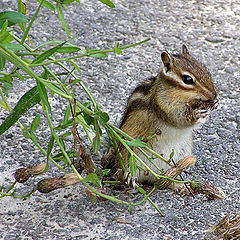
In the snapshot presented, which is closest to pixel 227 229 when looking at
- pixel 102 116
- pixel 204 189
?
pixel 204 189

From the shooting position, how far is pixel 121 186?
2.47 m

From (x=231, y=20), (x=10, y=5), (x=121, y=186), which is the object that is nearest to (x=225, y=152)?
(x=121, y=186)

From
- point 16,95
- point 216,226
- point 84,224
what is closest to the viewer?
point 216,226

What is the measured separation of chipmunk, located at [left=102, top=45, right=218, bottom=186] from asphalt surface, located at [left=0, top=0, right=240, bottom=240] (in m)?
0.17

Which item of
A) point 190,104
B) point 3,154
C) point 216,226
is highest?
point 190,104

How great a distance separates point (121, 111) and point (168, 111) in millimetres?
513

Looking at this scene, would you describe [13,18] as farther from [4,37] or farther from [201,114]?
[201,114]

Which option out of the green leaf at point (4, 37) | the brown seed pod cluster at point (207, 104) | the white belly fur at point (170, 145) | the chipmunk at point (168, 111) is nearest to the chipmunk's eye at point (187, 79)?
the chipmunk at point (168, 111)

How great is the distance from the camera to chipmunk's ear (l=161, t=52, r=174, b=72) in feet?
8.38

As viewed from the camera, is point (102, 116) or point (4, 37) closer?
point (4, 37)

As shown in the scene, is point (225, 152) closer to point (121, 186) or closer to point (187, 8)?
point (121, 186)

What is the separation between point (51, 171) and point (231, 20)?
2.13 m

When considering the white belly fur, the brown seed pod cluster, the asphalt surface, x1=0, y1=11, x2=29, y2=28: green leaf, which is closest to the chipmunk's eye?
the brown seed pod cluster

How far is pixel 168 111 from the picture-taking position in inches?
103
